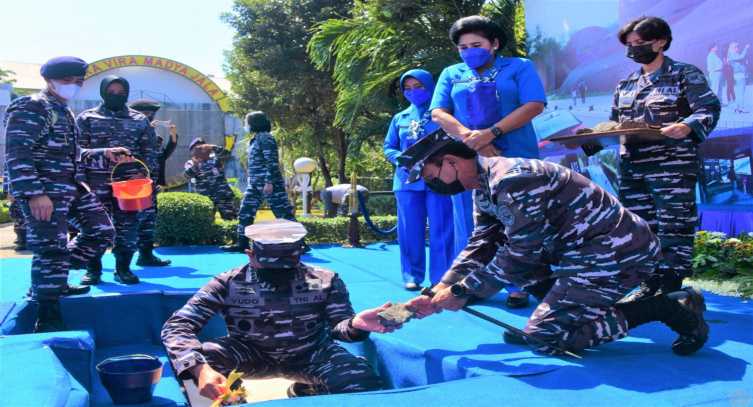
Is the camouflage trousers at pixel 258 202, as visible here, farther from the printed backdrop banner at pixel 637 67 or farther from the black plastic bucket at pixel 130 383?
the black plastic bucket at pixel 130 383

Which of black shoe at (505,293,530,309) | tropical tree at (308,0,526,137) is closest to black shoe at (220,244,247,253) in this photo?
tropical tree at (308,0,526,137)

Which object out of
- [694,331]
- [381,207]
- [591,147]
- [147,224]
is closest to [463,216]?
[591,147]

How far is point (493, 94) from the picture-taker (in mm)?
3879

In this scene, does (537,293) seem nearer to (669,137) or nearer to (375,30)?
(669,137)

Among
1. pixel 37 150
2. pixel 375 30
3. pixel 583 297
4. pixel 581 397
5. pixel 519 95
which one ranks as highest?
pixel 375 30

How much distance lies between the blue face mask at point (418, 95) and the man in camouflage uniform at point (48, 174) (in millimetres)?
2177

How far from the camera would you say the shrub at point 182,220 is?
330 inches

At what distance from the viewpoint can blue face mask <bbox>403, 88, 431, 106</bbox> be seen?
4703 millimetres

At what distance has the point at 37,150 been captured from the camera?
12.7 feet

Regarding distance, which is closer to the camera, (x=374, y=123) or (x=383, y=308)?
(x=383, y=308)

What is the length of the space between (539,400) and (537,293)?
1180mm

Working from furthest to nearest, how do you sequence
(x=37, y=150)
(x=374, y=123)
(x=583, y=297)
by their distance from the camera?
(x=374, y=123) → (x=37, y=150) → (x=583, y=297)

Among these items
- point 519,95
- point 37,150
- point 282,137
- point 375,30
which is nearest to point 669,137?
point 519,95

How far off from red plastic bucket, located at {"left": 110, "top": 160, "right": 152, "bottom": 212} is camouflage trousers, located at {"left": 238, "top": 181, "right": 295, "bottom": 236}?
2376 mm
